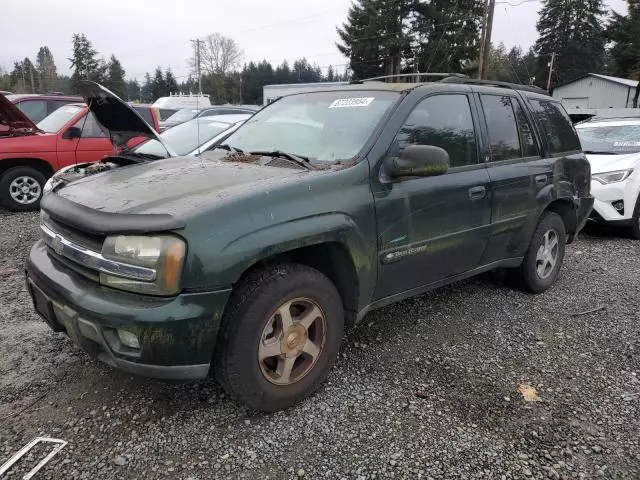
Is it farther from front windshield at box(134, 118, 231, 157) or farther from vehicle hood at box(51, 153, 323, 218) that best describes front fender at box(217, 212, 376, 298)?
front windshield at box(134, 118, 231, 157)

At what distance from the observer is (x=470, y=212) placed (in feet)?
11.6

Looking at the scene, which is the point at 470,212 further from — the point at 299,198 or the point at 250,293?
the point at 250,293

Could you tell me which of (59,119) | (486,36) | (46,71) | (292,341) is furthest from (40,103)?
(46,71)

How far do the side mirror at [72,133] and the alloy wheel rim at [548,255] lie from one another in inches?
271

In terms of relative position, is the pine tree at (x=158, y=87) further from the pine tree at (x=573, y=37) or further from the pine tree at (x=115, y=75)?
the pine tree at (x=573, y=37)

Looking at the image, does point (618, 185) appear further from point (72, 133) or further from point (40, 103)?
point (40, 103)

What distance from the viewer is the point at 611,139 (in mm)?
7629

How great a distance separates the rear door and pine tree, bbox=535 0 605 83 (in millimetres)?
59068

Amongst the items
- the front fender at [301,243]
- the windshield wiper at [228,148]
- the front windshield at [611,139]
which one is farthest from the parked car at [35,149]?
the front windshield at [611,139]

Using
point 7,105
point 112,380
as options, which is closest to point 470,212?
point 112,380

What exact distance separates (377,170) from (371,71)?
41.5m

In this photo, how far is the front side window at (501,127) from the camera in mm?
3811

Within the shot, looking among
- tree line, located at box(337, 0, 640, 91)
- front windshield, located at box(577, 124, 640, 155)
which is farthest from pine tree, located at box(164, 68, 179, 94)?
front windshield, located at box(577, 124, 640, 155)

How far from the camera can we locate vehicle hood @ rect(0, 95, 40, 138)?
22.4ft
